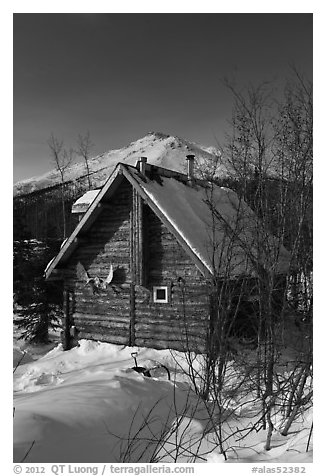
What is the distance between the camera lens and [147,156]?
1083 cm

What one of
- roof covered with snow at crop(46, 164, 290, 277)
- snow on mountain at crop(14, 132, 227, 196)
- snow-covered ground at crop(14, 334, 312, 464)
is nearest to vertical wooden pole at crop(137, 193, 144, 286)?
roof covered with snow at crop(46, 164, 290, 277)

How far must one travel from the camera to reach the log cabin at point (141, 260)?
33.8ft

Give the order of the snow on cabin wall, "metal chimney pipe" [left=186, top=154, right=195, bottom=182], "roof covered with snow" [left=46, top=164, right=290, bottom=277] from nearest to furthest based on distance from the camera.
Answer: "roof covered with snow" [left=46, top=164, right=290, bottom=277] < the snow on cabin wall < "metal chimney pipe" [left=186, top=154, right=195, bottom=182]

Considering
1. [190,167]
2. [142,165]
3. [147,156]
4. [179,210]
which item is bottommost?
[179,210]

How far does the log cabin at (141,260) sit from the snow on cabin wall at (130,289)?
29 mm

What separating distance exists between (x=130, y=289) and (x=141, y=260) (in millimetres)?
1241

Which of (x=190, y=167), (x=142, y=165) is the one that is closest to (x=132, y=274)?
(x=142, y=165)

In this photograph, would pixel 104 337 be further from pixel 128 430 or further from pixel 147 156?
pixel 128 430

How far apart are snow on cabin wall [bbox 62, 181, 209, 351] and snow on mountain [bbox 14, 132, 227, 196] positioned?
147 centimetres

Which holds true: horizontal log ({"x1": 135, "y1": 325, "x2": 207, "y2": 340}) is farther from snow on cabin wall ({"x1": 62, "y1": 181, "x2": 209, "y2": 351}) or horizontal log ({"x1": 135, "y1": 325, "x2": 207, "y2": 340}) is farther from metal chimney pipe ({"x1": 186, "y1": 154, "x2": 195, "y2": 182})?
metal chimney pipe ({"x1": 186, "y1": 154, "x2": 195, "y2": 182})

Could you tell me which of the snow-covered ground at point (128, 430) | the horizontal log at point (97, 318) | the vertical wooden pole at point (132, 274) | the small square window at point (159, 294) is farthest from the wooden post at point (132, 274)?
the snow-covered ground at point (128, 430)

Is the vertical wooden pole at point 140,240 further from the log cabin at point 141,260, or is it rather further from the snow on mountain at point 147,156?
the snow on mountain at point 147,156

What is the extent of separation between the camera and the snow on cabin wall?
10.5m
